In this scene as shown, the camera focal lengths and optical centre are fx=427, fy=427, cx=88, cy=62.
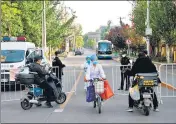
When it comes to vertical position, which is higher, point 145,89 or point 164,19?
point 164,19

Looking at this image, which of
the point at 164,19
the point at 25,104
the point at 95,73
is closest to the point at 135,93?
the point at 95,73

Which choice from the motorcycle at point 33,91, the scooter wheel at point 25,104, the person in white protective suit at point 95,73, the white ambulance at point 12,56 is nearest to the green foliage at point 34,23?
the white ambulance at point 12,56

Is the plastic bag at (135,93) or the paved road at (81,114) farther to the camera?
the plastic bag at (135,93)

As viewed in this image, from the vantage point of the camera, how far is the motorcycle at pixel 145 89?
1100cm

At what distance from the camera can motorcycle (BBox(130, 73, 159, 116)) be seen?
11000mm

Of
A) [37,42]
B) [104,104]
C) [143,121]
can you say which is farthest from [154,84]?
[37,42]

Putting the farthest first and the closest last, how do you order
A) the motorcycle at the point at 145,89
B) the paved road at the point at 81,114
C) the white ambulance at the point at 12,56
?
1. the white ambulance at the point at 12,56
2. the motorcycle at the point at 145,89
3. the paved road at the point at 81,114

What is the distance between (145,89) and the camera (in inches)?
445

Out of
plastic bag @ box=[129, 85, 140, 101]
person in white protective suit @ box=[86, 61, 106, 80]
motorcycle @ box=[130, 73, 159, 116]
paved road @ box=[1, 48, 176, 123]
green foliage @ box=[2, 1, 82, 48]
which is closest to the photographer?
paved road @ box=[1, 48, 176, 123]

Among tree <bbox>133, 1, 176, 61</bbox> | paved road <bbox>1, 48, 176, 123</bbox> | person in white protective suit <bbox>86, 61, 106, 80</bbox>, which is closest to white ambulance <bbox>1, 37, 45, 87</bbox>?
paved road <bbox>1, 48, 176, 123</bbox>

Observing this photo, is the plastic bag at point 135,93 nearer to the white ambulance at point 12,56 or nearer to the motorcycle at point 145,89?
the motorcycle at point 145,89

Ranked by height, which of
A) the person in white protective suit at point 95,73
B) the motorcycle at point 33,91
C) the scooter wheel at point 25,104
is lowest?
the scooter wheel at point 25,104

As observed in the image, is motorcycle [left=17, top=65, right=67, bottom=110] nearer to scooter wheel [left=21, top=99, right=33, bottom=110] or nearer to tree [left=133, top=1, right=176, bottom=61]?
scooter wheel [left=21, top=99, right=33, bottom=110]

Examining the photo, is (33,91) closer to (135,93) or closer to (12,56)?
(135,93)
